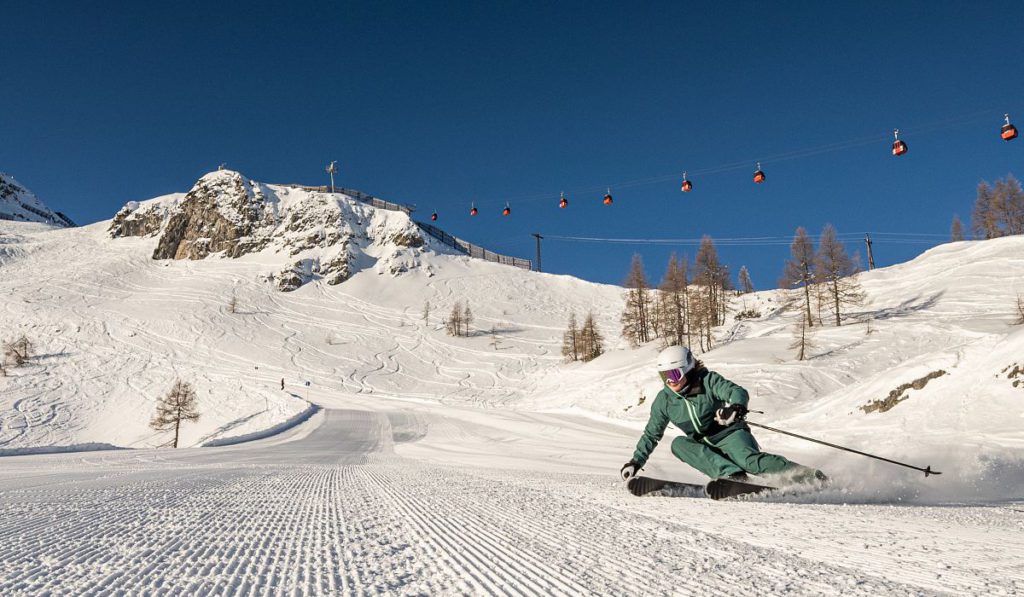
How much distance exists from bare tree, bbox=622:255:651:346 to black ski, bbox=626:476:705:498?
45987 millimetres

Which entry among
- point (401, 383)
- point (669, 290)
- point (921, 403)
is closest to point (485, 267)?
point (401, 383)

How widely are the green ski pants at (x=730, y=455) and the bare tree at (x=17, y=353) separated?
66954 mm

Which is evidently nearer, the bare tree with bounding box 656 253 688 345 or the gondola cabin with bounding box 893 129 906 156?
the gondola cabin with bounding box 893 129 906 156

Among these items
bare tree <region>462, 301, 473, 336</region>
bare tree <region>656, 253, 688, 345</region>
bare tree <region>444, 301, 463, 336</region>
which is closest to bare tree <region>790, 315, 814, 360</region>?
bare tree <region>656, 253, 688, 345</region>

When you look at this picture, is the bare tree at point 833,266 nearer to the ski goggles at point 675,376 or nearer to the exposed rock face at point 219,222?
the ski goggles at point 675,376

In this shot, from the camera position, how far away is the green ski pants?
15.3 feet

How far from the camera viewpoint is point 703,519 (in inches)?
133

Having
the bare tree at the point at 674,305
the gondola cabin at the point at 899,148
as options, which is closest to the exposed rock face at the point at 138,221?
the bare tree at the point at 674,305

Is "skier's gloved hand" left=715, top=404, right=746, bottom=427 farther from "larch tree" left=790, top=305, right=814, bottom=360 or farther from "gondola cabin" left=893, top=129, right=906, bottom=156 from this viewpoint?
"larch tree" left=790, top=305, right=814, bottom=360

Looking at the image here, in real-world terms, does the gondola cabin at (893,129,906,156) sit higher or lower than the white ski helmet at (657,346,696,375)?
higher

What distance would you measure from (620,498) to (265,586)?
3224mm

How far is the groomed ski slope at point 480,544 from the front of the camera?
1991 millimetres

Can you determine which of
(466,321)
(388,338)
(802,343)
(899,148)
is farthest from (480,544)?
(466,321)

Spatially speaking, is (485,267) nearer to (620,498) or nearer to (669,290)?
(669,290)
